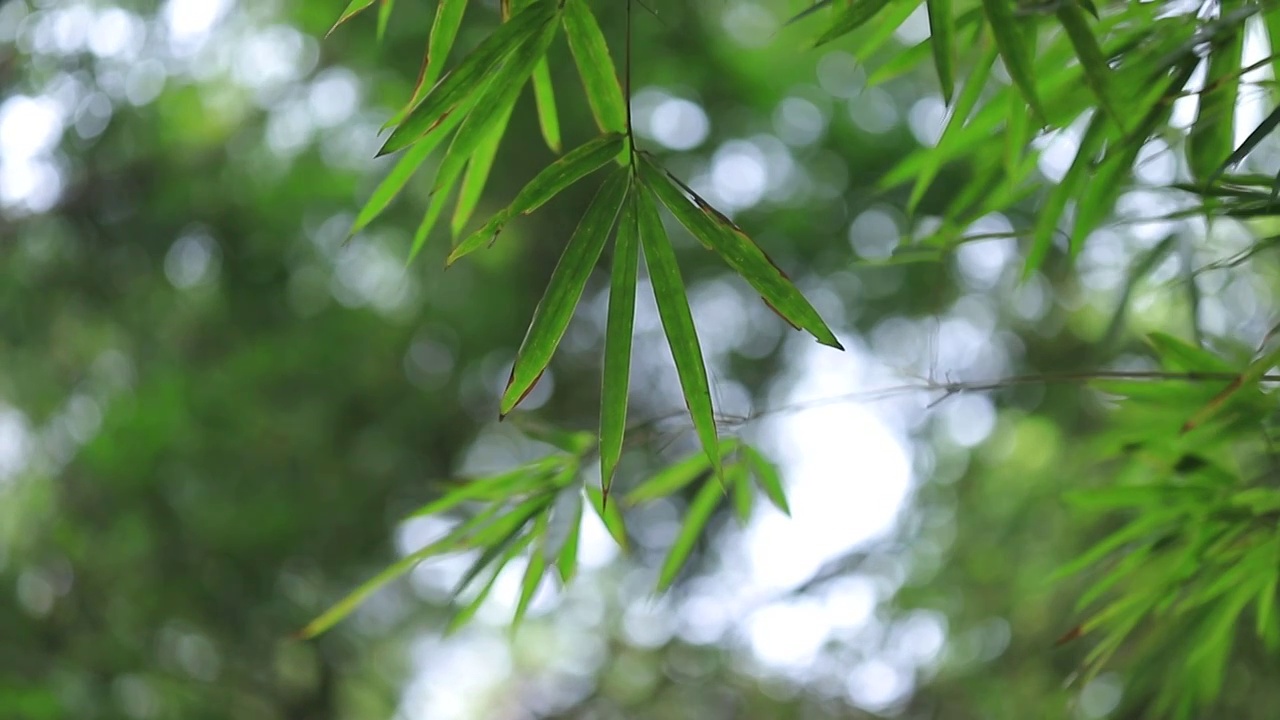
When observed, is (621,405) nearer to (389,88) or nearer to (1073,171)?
(1073,171)

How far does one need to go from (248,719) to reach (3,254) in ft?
3.99

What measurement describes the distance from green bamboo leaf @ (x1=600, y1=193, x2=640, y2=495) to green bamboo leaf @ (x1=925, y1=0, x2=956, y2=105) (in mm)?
215

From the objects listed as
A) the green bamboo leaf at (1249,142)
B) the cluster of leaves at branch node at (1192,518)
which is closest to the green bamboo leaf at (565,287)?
the green bamboo leaf at (1249,142)

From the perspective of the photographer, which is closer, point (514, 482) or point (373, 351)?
point (514, 482)

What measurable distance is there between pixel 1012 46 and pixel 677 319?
0.25 metres

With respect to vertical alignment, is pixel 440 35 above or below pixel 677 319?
above

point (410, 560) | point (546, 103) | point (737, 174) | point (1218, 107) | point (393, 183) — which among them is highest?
point (737, 174)

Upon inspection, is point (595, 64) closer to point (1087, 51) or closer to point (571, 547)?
point (1087, 51)

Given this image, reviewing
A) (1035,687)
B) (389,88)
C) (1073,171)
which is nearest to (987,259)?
(1035,687)

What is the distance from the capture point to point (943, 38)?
0.66m

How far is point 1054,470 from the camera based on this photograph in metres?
2.15

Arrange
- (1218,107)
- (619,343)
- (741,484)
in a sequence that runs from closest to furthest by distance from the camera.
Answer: (619,343) → (1218,107) → (741,484)

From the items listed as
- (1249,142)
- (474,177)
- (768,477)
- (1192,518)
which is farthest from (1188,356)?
(474,177)

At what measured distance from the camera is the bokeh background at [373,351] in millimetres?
2283
